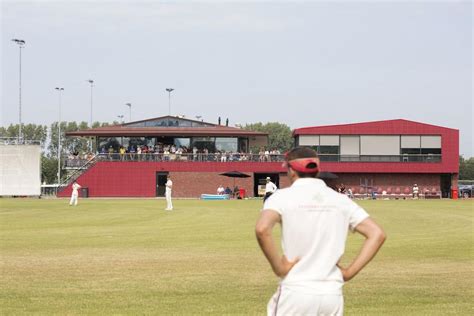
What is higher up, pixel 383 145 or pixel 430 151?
pixel 383 145

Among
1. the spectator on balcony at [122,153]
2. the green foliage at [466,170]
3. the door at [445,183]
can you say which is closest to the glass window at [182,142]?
the spectator on balcony at [122,153]

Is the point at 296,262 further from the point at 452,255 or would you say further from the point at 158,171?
the point at 158,171

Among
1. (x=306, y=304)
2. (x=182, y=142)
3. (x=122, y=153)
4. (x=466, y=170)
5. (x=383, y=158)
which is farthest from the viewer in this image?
(x=466, y=170)

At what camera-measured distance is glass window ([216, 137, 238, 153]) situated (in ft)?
291

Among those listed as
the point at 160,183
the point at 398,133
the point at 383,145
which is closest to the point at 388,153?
the point at 383,145

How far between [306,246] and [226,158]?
79.7 meters

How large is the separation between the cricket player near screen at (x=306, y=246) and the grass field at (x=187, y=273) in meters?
5.55

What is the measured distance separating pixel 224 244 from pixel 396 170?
65.1 metres

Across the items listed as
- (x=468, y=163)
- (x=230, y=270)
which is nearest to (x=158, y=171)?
(x=230, y=270)

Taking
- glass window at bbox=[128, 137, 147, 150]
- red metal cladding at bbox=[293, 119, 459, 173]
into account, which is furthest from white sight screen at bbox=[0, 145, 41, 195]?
red metal cladding at bbox=[293, 119, 459, 173]

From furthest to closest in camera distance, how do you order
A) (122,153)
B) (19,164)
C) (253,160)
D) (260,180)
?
(260,180), (122,153), (253,160), (19,164)

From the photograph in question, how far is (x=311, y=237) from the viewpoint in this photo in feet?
20.0

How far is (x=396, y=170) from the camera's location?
281 feet

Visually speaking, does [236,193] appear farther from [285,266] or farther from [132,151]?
[285,266]
